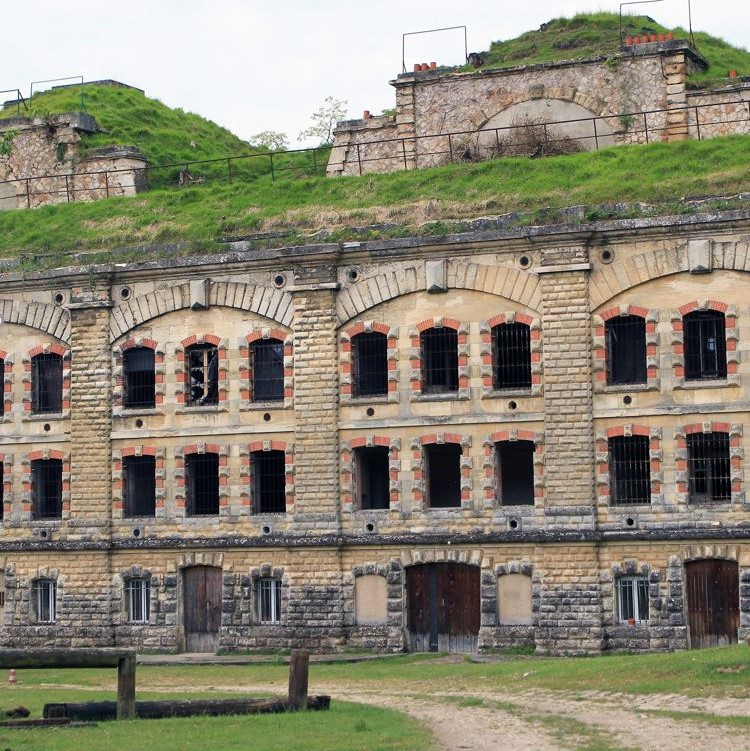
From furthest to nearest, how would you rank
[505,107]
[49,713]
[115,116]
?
[115,116] → [505,107] → [49,713]

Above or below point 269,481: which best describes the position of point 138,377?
above

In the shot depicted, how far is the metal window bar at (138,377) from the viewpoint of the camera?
47562 mm

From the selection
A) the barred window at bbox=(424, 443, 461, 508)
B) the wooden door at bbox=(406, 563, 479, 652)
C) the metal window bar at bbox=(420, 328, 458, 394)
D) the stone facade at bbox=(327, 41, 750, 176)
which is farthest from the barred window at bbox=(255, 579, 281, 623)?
the stone facade at bbox=(327, 41, 750, 176)

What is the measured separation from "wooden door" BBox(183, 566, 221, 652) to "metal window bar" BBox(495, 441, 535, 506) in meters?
7.94

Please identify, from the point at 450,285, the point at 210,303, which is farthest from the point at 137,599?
the point at 450,285

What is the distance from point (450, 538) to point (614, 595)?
14.4ft

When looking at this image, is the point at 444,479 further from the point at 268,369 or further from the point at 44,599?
the point at 44,599

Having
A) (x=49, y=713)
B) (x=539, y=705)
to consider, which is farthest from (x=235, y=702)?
(x=539, y=705)

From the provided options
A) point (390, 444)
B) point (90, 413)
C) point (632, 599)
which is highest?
point (90, 413)

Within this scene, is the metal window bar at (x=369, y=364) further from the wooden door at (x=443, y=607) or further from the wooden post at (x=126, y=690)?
the wooden post at (x=126, y=690)

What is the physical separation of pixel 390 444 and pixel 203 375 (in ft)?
19.4

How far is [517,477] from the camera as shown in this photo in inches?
1767

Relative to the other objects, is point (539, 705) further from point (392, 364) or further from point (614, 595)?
point (392, 364)

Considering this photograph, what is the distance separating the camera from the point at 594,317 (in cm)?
4259
